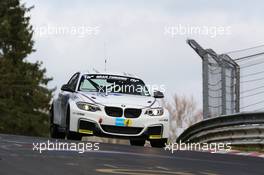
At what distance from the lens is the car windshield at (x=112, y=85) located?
15297 millimetres

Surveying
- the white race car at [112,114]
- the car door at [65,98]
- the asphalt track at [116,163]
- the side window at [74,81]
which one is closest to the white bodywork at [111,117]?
the white race car at [112,114]

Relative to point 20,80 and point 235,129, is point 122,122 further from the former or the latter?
point 20,80

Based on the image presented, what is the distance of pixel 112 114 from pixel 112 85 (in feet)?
4.13

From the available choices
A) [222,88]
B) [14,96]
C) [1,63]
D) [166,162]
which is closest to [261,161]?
[166,162]

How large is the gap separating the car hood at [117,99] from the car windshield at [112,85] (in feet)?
1.37

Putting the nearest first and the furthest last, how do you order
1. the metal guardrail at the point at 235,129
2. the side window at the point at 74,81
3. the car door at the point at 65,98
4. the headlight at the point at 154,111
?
1. the headlight at the point at 154,111
2. the car door at the point at 65,98
3. the side window at the point at 74,81
4. the metal guardrail at the point at 235,129

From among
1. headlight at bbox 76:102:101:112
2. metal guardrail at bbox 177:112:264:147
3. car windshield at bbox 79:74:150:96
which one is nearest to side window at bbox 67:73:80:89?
car windshield at bbox 79:74:150:96

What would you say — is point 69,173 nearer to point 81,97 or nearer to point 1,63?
point 81,97

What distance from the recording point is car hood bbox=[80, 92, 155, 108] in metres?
14.4

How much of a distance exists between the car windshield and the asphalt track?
3.22 metres

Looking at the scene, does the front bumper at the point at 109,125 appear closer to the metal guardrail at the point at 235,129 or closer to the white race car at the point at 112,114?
the white race car at the point at 112,114

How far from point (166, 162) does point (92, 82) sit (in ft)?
18.5

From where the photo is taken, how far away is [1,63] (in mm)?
47594

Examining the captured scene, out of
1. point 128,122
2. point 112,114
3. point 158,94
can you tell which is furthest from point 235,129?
point 112,114
